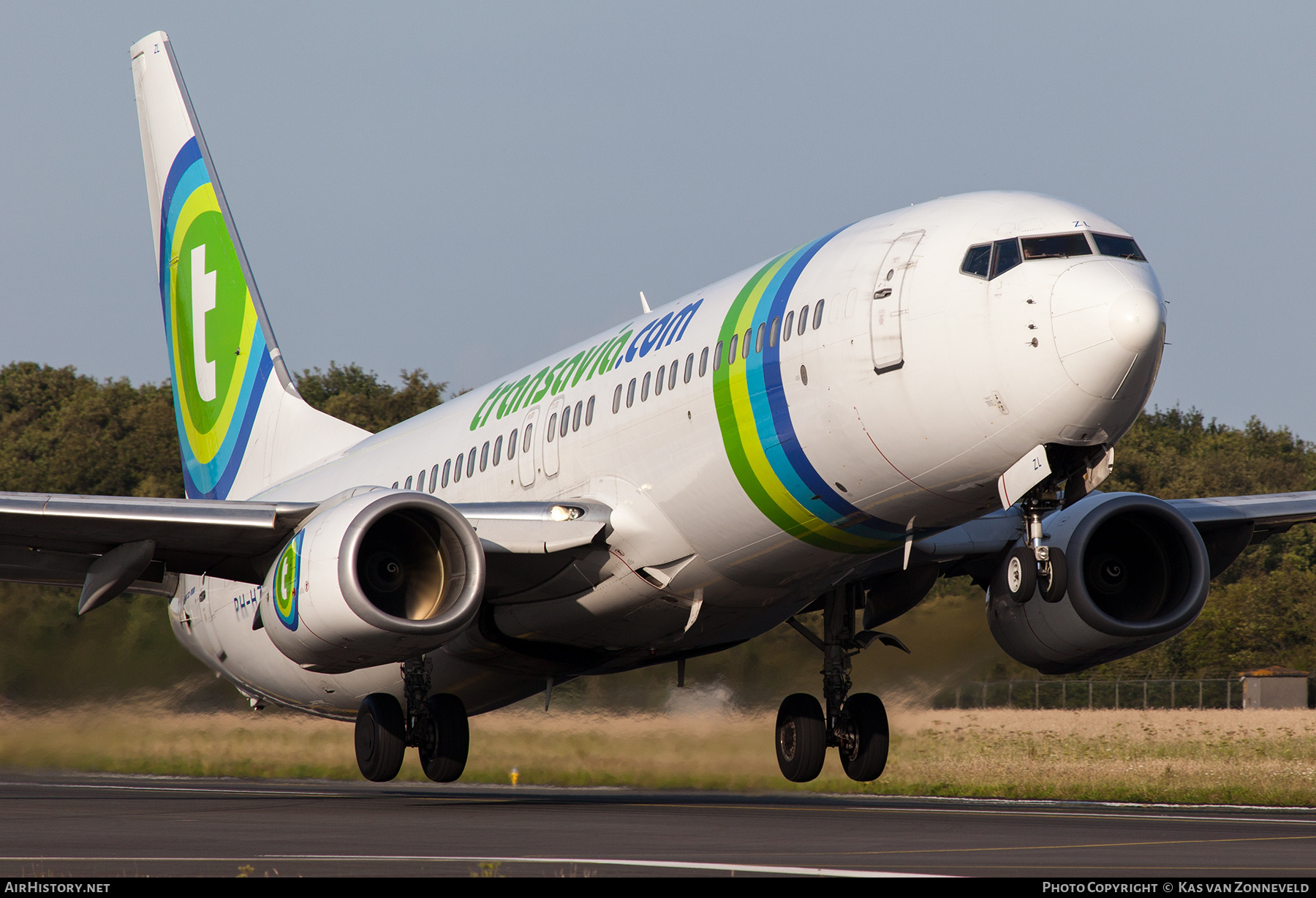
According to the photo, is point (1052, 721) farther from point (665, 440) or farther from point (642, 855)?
point (642, 855)

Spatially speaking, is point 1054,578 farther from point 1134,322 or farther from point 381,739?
point 381,739

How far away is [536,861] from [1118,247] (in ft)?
23.0

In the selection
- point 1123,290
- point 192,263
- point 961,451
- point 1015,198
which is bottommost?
point 961,451

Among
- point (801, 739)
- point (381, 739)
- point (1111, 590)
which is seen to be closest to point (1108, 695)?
point (1111, 590)

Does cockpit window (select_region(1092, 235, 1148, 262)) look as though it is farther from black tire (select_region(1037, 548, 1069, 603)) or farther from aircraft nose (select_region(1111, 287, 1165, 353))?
black tire (select_region(1037, 548, 1069, 603))

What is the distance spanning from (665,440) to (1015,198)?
435cm

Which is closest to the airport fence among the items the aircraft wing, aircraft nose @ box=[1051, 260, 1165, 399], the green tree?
the aircraft wing

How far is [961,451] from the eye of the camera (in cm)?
1303

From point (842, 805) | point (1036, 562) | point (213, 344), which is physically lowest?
point (842, 805)

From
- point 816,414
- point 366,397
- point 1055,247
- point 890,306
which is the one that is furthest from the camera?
point 366,397

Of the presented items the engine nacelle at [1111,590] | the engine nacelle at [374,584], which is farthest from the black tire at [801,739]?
the engine nacelle at [374,584]

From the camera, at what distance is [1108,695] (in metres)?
26.9

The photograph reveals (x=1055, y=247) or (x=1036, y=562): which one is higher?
(x=1055, y=247)
